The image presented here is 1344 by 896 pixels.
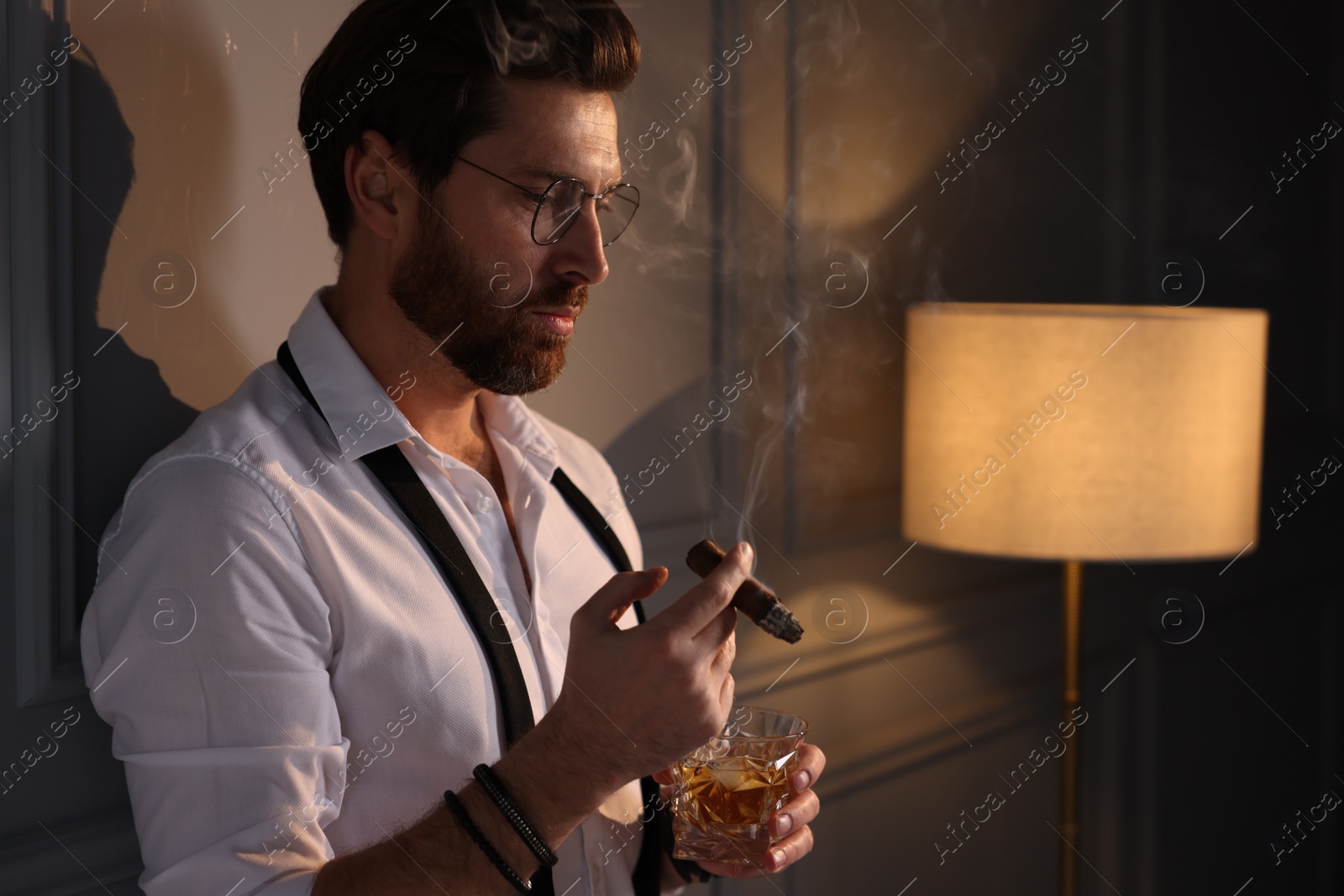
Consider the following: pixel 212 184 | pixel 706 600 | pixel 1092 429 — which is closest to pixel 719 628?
pixel 706 600

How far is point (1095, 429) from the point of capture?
1.94m

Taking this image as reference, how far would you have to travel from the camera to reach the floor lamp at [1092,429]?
1.90m

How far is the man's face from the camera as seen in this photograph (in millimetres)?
1338

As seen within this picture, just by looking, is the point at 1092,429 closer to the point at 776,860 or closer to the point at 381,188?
the point at 776,860

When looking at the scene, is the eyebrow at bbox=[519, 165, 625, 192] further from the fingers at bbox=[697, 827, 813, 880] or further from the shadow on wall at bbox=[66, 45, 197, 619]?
the fingers at bbox=[697, 827, 813, 880]

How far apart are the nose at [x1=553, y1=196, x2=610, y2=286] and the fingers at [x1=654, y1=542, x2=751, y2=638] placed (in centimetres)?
48

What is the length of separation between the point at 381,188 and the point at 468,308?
0.65ft

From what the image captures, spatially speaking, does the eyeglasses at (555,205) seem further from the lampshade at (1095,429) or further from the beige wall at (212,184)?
the lampshade at (1095,429)

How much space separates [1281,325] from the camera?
2969 mm

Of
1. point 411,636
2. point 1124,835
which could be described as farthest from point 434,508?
point 1124,835

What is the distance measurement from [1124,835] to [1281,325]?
145 cm

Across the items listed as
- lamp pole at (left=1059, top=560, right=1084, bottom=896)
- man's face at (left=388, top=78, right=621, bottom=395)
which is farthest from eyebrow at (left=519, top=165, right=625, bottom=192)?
lamp pole at (left=1059, top=560, right=1084, bottom=896)

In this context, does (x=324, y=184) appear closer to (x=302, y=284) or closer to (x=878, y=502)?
(x=302, y=284)

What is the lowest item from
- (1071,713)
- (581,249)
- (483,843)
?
(1071,713)
